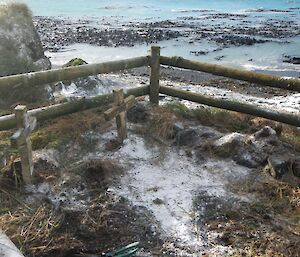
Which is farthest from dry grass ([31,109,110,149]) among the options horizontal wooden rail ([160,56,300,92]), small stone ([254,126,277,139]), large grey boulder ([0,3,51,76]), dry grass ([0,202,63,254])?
small stone ([254,126,277,139])

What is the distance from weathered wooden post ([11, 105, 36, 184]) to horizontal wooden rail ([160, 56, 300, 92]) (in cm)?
314

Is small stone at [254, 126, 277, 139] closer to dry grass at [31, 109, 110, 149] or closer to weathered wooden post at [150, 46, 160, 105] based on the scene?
weathered wooden post at [150, 46, 160, 105]

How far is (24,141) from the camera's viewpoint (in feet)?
15.6

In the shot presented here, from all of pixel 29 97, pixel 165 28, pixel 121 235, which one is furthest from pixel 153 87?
pixel 165 28

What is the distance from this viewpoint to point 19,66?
8172mm

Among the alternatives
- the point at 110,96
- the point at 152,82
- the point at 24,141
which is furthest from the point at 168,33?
the point at 24,141

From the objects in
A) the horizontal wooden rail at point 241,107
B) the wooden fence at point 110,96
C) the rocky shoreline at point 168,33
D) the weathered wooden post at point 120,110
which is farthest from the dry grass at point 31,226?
the rocky shoreline at point 168,33

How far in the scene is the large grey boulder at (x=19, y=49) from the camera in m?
7.75

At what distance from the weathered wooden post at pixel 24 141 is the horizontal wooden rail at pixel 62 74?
0.61 m

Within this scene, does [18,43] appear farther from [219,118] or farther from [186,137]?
[219,118]

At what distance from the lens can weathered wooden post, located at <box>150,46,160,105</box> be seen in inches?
277

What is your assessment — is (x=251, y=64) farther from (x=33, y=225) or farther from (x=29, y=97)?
(x=33, y=225)

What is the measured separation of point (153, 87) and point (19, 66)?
2987mm

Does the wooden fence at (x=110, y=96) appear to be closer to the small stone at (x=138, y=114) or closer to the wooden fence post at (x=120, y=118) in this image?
the wooden fence post at (x=120, y=118)
